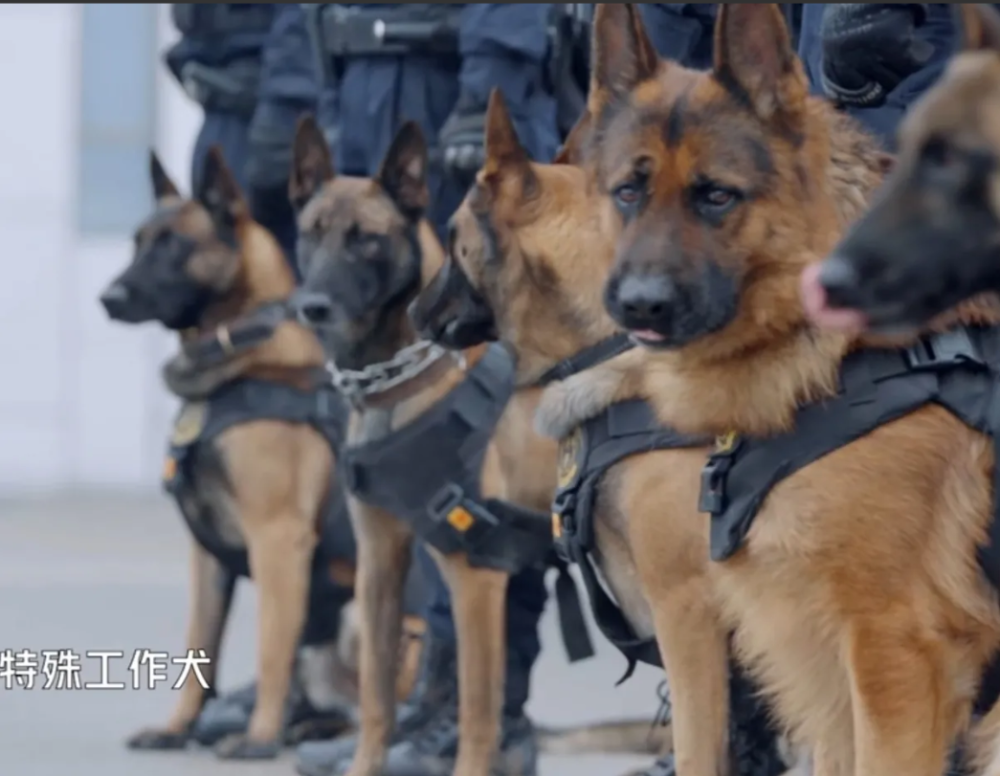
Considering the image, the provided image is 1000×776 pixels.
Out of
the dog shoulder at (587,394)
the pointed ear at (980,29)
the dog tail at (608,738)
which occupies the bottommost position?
the dog tail at (608,738)

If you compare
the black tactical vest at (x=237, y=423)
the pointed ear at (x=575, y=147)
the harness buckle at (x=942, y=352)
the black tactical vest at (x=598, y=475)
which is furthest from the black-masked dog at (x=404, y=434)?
the harness buckle at (x=942, y=352)

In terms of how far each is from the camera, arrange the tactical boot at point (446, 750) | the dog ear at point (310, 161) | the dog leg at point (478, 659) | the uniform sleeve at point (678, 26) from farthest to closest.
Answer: the dog ear at point (310, 161)
the tactical boot at point (446, 750)
the dog leg at point (478, 659)
the uniform sleeve at point (678, 26)

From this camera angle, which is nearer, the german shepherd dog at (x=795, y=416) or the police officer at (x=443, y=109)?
the german shepherd dog at (x=795, y=416)

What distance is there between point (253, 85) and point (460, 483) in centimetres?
206

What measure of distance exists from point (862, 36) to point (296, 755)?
2.28 m

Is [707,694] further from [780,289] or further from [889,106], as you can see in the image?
[889,106]

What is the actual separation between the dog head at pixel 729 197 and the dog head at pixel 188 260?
230cm

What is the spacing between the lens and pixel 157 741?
457 centimetres

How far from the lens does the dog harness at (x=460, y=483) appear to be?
3.87m

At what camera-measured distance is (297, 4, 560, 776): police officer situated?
160 inches

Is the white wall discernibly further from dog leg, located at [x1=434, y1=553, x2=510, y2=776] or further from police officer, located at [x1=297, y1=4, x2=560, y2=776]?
dog leg, located at [x1=434, y1=553, x2=510, y2=776]

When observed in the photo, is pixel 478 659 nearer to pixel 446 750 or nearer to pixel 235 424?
pixel 446 750

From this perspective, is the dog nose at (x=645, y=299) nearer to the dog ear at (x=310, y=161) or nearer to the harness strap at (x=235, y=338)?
the dog ear at (x=310, y=161)

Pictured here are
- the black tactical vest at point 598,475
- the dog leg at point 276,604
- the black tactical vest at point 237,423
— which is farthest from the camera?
the black tactical vest at point 237,423
